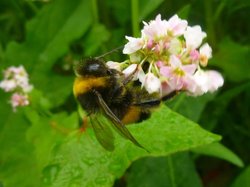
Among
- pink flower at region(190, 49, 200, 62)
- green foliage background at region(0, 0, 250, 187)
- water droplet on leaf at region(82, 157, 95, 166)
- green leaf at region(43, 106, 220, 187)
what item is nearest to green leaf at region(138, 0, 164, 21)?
green foliage background at region(0, 0, 250, 187)

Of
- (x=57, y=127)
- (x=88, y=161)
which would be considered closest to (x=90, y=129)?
(x=88, y=161)

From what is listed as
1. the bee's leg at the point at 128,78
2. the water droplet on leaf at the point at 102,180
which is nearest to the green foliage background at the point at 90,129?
the water droplet on leaf at the point at 102,180

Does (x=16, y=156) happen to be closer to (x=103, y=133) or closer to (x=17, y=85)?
(x=17, y=85)

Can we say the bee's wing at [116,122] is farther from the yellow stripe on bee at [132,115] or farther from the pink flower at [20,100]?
the pink flower at [20,100]

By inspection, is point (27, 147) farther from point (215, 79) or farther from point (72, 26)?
point (215, 79)

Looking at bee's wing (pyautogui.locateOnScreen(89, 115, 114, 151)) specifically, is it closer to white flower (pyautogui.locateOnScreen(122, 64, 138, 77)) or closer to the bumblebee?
the bumblebee

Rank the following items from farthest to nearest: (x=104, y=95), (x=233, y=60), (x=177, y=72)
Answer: (x=233, y=60) → (x=104, y=95) → (x=177, y=72)

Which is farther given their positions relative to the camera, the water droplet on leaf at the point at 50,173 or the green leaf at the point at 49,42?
the green leaf at the point at 49,42

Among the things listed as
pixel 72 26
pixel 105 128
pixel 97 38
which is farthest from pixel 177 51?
pixel 72 26
